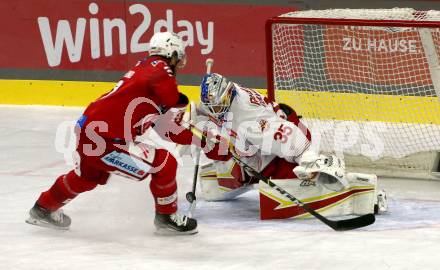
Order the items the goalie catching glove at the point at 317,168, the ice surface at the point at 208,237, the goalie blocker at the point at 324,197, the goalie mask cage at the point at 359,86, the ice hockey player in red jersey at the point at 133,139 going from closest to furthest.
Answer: the ice surface at the point at 208,237, the ice hockey player in red jersey at the point at 133,139, the goalie catching glove at the point at 317,168, the goalie blocker at the point at 324,197, the goalie mask cage at the point at 359,86

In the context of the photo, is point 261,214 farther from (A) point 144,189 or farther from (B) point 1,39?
(B) point 1,39

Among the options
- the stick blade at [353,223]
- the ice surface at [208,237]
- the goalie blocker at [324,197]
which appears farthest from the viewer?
the goalie blocker at [324,197]

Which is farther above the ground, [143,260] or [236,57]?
[236,57]

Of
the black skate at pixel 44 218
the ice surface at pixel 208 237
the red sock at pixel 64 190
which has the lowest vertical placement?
the ice surface at pixel 208 237

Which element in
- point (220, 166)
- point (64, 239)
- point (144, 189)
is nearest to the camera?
point (64, 239)

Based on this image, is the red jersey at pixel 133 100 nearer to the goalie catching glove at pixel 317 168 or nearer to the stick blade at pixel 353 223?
the goalie catching glove at pixel 317 168

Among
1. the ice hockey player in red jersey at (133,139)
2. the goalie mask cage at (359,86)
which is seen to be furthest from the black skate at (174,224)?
the goalie mask cage at (359,86)

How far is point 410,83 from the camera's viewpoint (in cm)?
667

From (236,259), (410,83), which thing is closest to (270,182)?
(236,259)

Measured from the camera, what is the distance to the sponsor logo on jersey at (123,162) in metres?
4.38

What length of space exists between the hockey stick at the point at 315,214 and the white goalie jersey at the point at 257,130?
0.43ft

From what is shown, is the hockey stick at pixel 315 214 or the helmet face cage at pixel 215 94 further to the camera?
the helmet face cage at pixel 215 94

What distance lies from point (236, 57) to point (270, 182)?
2831 mm

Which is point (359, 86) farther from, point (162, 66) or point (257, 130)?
point (162, 66)
